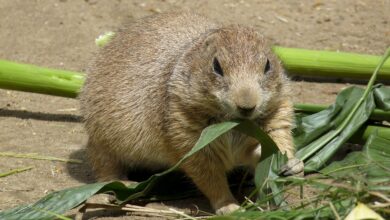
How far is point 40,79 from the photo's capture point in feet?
21.5

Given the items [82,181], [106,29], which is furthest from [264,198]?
[106,29]

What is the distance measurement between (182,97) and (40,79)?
2066 millimetres

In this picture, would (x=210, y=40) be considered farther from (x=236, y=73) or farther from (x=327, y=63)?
(x=327, y=63)

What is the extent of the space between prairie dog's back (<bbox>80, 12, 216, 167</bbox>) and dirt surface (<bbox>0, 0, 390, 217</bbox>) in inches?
25.6

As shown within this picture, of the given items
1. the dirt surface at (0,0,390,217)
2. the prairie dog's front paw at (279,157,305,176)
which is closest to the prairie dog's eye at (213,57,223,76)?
the prairie dog's front paw at (279,157,305,176)

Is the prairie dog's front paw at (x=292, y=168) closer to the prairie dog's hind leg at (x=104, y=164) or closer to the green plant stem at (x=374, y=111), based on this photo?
the green plant stem at (x=374, y=111)

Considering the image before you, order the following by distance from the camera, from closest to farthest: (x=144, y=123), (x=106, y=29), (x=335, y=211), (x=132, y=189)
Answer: (x=335, y=211), (x=132, y=189), (x=144, y=123), (x=106, y=29)

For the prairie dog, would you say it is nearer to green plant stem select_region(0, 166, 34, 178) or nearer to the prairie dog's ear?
the prairie dog's ear

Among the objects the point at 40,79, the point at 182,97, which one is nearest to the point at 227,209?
the point at 182,97

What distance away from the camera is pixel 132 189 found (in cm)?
488

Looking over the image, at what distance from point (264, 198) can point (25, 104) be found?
316 centimetres

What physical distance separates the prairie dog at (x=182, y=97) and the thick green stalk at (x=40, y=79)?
Answer: 0.71 meters

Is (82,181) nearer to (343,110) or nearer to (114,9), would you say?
(343,110)

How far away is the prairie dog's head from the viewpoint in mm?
4309
